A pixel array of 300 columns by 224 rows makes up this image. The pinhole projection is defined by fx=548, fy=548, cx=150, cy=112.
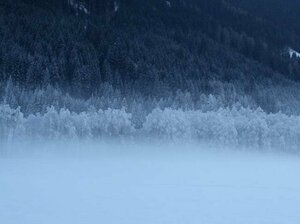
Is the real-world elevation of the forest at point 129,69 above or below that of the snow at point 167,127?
above

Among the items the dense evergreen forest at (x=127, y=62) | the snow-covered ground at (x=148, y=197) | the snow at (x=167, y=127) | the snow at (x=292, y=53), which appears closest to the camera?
the snow-covered ground at (x=148, y=197)

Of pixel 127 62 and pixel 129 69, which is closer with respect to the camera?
pixel 129 69

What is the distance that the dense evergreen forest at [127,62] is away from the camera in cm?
6738

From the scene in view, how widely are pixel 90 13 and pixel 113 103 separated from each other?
103 feet

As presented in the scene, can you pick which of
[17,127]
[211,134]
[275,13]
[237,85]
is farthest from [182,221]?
[275,13]

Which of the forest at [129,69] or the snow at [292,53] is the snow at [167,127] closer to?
the forest at [129,69]

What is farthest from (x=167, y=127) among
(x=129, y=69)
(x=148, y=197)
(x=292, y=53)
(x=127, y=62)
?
A: (x=292, y=53)

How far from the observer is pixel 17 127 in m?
55.1

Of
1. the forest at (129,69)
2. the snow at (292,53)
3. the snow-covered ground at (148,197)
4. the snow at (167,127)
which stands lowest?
the snow-covered ground at (148,197)

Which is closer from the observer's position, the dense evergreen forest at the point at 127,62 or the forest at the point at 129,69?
the forest at the point at 129,69

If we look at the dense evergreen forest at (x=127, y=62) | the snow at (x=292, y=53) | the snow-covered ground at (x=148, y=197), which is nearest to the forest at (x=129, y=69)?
the dense evergreen forest at (x=127, y=62)

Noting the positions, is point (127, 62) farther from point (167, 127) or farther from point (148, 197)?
point (148, 197)

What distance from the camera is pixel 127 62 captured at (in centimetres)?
7769

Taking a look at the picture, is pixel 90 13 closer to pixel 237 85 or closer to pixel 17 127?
pixel 237 85
